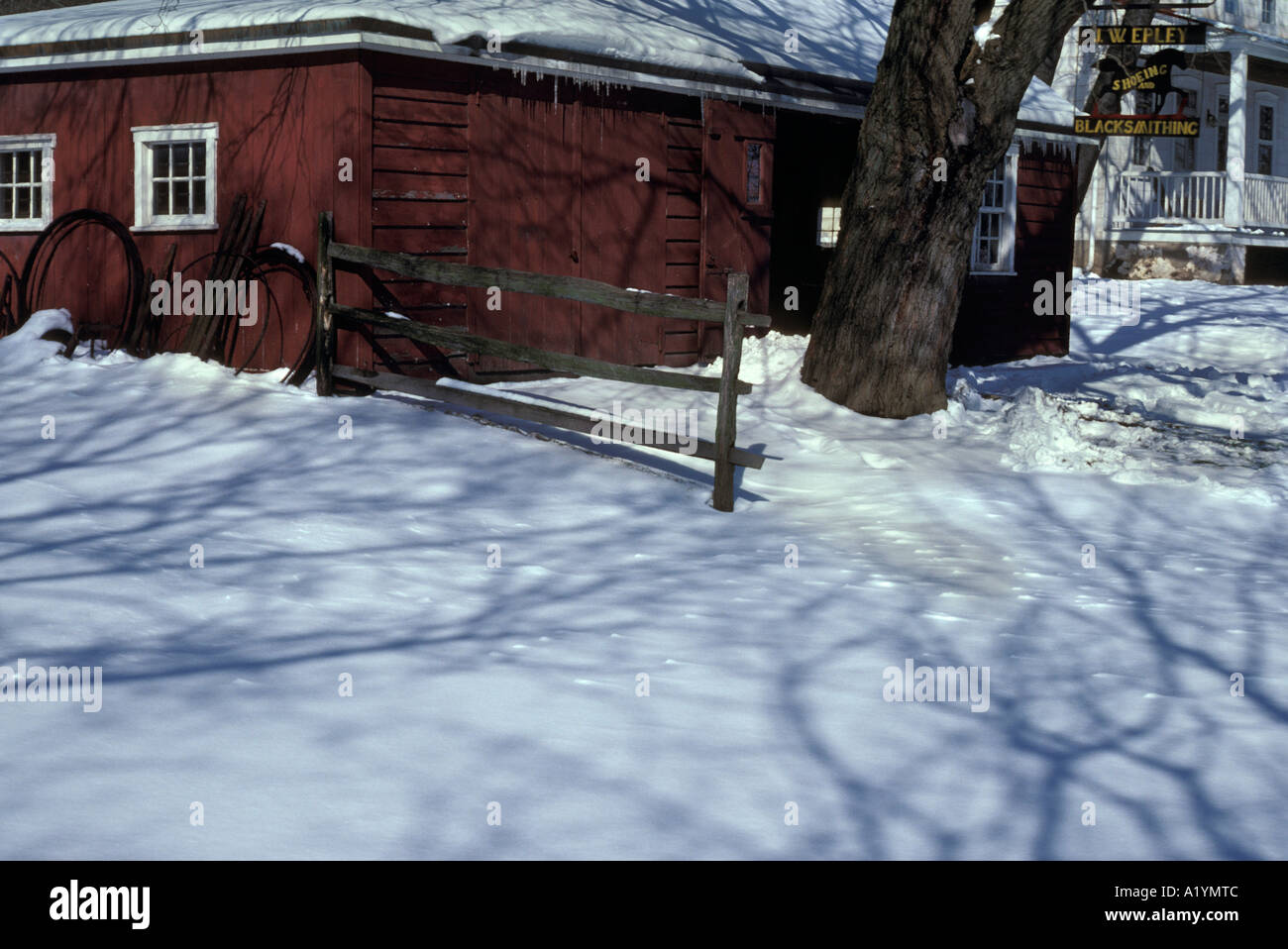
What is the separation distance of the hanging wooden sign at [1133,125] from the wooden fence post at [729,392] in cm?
1178

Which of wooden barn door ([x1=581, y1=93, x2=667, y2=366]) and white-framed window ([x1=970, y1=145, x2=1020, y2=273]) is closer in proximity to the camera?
wooden barn door ([x1=581, y1=93, x2=667, y2=366])

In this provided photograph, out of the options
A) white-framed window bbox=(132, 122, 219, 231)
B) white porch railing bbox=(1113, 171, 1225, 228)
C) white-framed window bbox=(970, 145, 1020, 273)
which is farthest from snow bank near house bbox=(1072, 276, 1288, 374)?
white-framed window bbox=(132, 122, 219, 231)

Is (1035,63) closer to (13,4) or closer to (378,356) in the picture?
(378,356)

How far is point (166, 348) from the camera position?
1280 cm

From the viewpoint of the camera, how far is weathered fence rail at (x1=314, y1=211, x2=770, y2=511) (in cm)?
877

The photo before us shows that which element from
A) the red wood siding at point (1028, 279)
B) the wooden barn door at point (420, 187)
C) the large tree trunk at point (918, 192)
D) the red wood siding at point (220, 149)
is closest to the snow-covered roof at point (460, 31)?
the red wood siding at point (220, 149)

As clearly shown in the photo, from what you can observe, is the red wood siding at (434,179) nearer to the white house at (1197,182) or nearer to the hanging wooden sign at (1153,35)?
the hanging wooden sign at (1153,35)

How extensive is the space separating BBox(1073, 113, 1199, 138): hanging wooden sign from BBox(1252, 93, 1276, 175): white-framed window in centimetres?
1229

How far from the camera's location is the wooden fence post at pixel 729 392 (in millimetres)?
8711

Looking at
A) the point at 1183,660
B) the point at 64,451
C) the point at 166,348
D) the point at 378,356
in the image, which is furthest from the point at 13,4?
A: the point at 1183,660

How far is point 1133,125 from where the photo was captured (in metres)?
19.2

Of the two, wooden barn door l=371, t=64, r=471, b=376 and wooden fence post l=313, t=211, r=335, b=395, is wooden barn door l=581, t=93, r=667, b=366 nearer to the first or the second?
wooden barn door l=371, t=64, r=471, b=376

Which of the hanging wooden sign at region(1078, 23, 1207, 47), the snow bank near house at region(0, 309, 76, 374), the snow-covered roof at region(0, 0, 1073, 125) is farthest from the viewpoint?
the hanging wooden sign at region(1078, 23, 1207, 47)

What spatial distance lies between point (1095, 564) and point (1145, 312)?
51.7 feet
